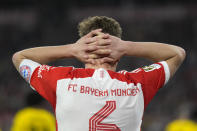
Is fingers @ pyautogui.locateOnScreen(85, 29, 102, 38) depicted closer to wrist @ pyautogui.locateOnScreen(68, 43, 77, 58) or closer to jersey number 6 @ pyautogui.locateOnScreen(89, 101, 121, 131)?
wrist @ pyautogui.locateOnScreen(68, 43, 77, 58)

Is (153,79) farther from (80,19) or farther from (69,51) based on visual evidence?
(80,19)

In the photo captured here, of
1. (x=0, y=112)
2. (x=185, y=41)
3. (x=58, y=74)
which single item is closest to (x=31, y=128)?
(x=58, y=74)

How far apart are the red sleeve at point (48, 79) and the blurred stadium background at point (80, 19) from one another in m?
11.6

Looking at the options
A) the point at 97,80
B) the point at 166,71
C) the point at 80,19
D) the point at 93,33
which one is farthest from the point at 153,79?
the point at 80,19

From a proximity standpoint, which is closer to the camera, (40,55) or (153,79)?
(153,79)

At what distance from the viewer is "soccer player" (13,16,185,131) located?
2.17 metres

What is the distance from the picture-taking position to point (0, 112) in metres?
12.7

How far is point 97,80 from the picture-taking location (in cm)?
224

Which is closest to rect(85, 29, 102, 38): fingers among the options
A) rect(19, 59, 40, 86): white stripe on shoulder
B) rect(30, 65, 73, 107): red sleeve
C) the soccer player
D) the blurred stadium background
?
the soccer player

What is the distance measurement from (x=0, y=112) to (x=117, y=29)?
1092cm

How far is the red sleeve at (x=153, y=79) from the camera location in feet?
7.50

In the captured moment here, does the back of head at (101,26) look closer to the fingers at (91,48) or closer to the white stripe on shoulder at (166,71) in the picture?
the fingers at (91,48)

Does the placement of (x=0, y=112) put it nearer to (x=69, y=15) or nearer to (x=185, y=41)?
(x=69, y=15)

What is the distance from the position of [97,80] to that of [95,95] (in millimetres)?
95
